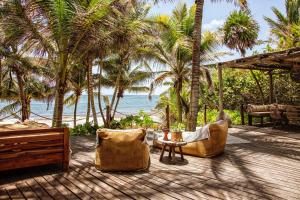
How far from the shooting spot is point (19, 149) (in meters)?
4.77

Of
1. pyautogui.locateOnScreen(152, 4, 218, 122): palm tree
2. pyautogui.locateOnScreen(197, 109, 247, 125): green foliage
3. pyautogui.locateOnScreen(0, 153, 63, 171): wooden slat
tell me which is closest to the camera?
pyautogui.locateOnScreen(0, 153, 63, 171): wooden slat

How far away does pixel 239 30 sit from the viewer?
A: 14.7 m

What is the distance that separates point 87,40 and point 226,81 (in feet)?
36.1

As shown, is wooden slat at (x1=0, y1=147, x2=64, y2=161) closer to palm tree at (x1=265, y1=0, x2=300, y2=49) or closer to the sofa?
the sofa

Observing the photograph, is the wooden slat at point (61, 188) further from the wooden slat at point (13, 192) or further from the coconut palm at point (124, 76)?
the coconut palm at point (124, 76)

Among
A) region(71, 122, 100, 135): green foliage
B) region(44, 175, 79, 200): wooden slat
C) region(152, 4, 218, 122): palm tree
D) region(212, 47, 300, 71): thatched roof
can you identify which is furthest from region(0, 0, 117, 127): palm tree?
region(152, 4, 218, 122): palm tree

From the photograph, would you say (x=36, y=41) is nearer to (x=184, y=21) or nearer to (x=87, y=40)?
(x=87, y=40)

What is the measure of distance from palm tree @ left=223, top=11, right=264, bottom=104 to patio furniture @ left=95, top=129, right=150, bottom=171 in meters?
11.1

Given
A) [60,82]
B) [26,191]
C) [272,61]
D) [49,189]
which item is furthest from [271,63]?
[26,191]

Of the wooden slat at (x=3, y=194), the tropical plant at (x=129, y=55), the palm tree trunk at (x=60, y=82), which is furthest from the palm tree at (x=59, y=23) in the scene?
the wooden slat at (x=3, y=194)

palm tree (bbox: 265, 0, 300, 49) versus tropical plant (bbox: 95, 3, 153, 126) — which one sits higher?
palm tree (bbox: 265, 0, 300, 49)

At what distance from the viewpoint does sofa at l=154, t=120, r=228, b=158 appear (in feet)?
20.7

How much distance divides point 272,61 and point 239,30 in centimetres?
462

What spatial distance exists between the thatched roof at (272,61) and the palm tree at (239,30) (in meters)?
3.02
